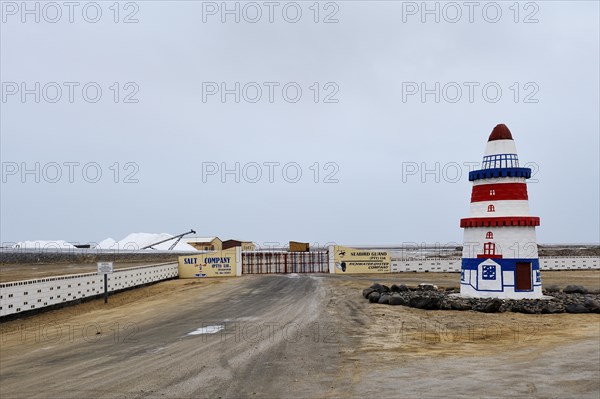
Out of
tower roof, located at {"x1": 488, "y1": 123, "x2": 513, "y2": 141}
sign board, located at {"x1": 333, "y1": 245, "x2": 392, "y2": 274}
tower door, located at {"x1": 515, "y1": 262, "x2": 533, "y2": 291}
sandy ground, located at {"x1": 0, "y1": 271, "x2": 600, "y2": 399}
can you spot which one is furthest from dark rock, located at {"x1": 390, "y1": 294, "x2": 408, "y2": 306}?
sign board, located at {"x1": 333, "y1": 245, "x2": 392, "y2": 274}

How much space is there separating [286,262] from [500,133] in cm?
2885

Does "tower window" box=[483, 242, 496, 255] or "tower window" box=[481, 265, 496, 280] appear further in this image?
"tower window" box=[481, 265, 496, 280]

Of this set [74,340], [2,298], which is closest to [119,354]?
[74,340]

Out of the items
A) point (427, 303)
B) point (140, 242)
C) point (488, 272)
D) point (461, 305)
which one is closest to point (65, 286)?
point (427, 303)

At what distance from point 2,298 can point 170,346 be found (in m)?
8.97

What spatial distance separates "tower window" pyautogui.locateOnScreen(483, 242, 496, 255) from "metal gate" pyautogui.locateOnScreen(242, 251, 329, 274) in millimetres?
25869

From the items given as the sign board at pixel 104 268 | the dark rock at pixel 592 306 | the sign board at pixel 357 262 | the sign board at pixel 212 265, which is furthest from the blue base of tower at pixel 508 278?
the sign board at pixel 212 265

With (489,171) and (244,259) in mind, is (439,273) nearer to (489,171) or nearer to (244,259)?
(244,259)

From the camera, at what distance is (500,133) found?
76.2ft

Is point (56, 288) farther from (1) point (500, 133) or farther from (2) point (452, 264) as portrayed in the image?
(2) point (452, 264)

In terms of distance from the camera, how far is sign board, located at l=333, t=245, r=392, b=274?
46719 mm

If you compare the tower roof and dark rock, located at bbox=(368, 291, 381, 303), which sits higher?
the tower roof

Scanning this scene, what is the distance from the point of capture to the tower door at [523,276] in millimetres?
22219

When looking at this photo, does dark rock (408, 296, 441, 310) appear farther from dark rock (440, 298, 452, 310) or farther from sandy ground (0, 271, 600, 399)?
sandy ground (0, 271, 600, 399)
